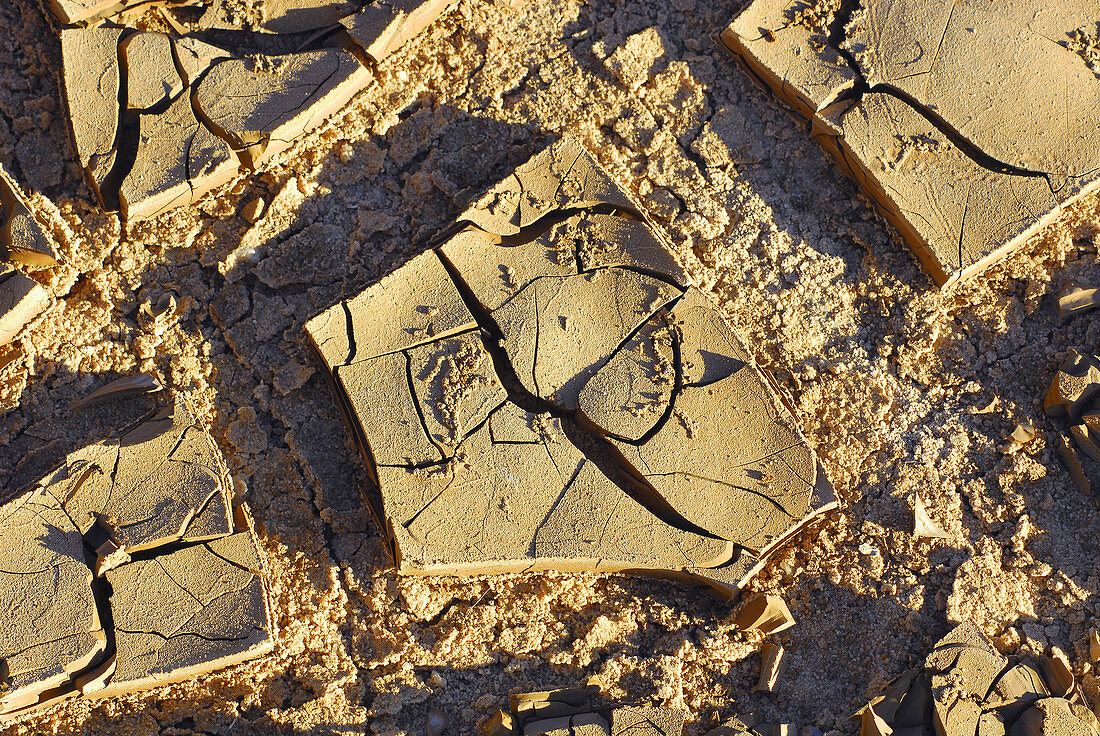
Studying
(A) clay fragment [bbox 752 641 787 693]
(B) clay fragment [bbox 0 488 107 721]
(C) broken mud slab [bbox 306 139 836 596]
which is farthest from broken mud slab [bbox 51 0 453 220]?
(A) clay fragment [bbox 752 641 787 693]

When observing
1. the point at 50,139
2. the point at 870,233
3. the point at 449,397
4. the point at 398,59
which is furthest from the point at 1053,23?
the point at 50,139

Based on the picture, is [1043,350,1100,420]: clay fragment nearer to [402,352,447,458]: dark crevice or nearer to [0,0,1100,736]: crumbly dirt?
[0,0,1100,736]: crumbly dirt

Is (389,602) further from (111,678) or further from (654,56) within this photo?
(654,56)

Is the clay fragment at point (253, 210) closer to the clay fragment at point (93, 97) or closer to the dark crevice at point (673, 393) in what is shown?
the clay fragment at point (93, 97)

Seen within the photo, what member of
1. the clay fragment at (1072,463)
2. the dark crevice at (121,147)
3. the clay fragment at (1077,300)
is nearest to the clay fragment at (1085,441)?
the clay fragment at (1072,463)

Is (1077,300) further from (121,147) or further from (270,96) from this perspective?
(121,147)

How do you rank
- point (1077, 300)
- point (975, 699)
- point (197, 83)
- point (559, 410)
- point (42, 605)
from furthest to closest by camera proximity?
1. point (1077, 300)
2. point (197, 83)
3. point (559, 410)
4. point (975, 699)
5. point (42, 605)

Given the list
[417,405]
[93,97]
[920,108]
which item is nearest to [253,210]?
[93,97]
